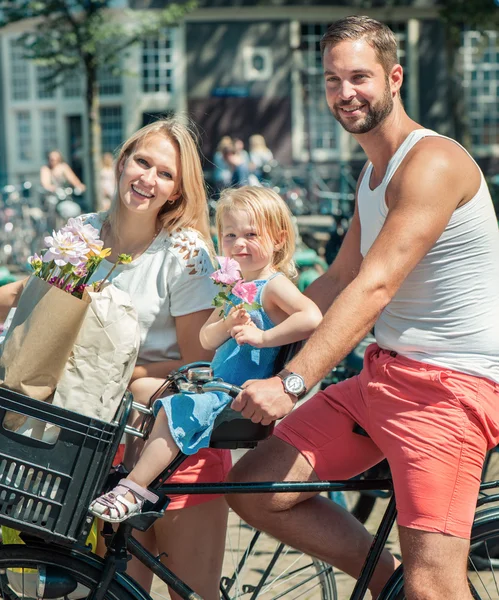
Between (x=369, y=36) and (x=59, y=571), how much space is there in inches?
68.1

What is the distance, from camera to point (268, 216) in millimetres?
3039

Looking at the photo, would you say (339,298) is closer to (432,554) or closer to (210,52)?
(432,554)

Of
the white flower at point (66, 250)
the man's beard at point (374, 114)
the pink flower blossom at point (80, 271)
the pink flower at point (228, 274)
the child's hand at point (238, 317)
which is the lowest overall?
the child's hand at point (238, 317)

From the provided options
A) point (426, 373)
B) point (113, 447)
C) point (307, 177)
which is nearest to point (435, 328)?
point (426, 373)

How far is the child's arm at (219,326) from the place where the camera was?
2.71 meters

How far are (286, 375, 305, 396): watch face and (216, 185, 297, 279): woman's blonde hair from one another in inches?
30.0

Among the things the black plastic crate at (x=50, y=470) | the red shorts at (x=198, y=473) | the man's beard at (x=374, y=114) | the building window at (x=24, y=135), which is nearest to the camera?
the black plastic crate at (x=50, y=470)

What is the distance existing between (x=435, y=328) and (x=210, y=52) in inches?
929

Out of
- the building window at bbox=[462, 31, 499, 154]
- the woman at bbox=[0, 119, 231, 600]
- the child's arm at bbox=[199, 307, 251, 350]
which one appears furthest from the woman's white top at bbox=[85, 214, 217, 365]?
the building window at bbox=[462, 31, 499, 154]

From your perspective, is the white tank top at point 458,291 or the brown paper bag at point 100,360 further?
the white tank top at point 458,291

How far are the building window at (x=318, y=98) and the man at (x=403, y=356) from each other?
22.9 meters

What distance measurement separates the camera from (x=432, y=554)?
7.98ft

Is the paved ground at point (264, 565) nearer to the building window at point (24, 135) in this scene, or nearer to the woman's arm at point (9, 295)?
the woman's arm at point (9, 295)

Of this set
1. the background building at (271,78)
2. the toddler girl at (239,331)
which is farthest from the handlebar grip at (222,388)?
the background building at (271,78)
